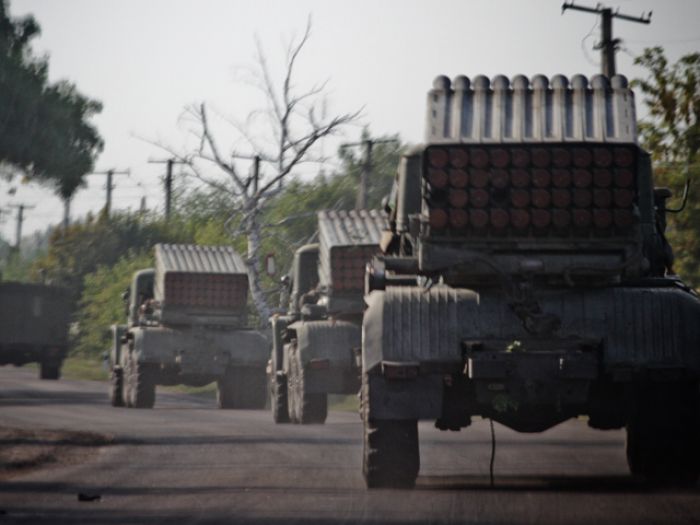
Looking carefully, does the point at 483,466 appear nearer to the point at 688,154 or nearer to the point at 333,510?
the point at 333,510

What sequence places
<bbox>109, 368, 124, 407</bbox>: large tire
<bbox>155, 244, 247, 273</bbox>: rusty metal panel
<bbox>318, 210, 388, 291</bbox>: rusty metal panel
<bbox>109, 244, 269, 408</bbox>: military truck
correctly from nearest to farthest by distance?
<bbox>318, 210, 388, 291</bbox>: rusty metal panel
<bbox>109, 244, 269, 408</bbox>: military truck
<bbox>155, 244, 247, 273</bbox>: rusty metal panel
<bbox>109, 368, 124, 407</bbox>: large tire

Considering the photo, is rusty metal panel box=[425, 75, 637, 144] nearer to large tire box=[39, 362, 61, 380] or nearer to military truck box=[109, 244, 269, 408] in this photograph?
military truck box=[109, 244, 269, 408]

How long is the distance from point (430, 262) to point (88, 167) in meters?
33.2

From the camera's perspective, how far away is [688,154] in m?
30.4

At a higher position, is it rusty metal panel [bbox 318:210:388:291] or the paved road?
rusty metal panel [bbox 318:210:388:291]

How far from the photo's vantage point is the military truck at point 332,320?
75.9 feet

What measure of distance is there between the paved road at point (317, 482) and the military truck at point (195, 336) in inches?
239

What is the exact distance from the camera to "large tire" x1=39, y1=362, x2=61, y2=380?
48250 mm

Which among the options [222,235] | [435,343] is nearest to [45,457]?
[435,343]

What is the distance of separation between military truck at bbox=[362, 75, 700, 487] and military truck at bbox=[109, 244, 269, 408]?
16890 mm

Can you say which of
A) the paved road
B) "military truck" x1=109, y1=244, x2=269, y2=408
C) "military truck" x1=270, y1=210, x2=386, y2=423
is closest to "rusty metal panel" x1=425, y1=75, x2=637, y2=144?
the paved road

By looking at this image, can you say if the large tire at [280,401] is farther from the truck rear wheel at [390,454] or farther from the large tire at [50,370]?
the large tire at [50,370]

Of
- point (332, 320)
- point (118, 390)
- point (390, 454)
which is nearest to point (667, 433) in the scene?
point (390, 454)

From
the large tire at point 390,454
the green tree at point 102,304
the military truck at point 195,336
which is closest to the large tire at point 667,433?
the large tire at point 390,454
